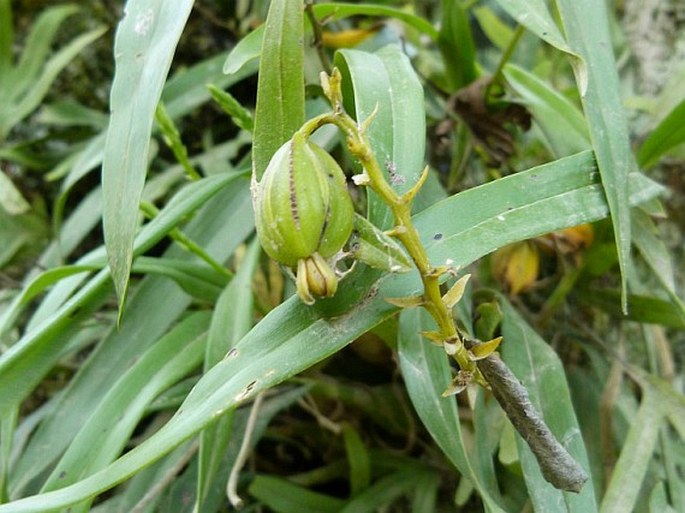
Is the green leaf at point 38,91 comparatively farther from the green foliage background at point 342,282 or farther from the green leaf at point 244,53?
the green leaf at point 244,53

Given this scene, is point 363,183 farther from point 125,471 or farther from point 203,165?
point 203,165

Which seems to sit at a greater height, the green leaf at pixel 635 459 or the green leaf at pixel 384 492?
the green leaf at pixel 635 459

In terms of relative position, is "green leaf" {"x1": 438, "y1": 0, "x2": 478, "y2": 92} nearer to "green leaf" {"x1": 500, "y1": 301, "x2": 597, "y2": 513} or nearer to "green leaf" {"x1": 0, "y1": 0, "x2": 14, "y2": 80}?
"green leaf" {"x1": 500, "y1": 301, "x2": 597, "y2": 513}

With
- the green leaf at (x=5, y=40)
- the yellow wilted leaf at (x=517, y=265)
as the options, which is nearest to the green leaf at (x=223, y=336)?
the yellow wilted leaf at (x=517, y=265)

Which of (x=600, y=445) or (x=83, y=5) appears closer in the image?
(x=600, y=445)

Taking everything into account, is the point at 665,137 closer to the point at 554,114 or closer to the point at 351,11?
the point at 554,114

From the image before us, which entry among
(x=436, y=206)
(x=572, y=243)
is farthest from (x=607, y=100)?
Answer: (x=572, y=243)

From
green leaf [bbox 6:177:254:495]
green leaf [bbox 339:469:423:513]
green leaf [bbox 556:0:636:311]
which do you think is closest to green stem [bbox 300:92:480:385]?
green leaf [bbox 556:0:636:311]
